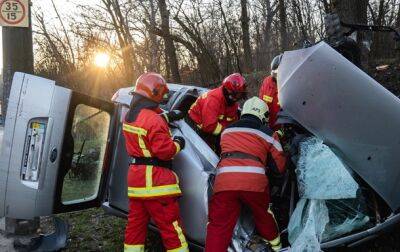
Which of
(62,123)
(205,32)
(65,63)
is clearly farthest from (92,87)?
(62,123)

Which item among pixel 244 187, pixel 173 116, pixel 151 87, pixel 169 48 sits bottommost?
pixel 244 187

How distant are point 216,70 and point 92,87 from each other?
33.6 ft

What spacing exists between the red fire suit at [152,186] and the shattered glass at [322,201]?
939 millimetres

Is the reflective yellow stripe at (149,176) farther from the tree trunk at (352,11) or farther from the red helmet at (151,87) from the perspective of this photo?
the tree trunk at (352,11)

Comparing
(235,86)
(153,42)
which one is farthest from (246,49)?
(235,86)

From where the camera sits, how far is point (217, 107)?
16.6ft

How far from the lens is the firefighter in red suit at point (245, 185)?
12.1 ft

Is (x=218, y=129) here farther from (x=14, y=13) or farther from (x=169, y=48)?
(x=169, y=48)

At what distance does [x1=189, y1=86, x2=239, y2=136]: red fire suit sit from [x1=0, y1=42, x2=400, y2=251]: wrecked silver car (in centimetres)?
52

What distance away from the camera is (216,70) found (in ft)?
48.5

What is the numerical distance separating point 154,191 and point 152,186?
0.04 m

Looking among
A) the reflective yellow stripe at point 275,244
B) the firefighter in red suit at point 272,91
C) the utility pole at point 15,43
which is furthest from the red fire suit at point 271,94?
the utility pole at point 15,43

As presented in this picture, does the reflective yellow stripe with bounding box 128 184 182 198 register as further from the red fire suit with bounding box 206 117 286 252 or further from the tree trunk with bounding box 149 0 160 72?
the tree trunk with bounding box 149 0 160 72

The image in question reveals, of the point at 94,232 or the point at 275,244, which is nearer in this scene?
the point at 275,244
